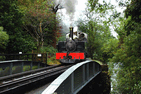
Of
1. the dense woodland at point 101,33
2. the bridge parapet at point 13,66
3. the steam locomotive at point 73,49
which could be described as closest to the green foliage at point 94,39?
the dense woodland at point 101,33

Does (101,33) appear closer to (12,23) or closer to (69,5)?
(69,5)

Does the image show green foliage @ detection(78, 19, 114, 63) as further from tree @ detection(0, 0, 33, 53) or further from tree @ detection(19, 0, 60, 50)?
tree @ detection(0, 0, 33, 53)

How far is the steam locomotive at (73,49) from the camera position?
494 inches

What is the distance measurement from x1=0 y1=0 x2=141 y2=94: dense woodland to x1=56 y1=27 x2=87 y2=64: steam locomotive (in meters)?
2.17

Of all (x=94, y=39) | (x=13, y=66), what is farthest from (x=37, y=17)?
(x=13, y=66)

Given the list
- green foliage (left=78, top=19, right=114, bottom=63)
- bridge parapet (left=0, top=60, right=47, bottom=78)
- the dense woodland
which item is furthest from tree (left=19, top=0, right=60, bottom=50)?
bridge parapet (left=0, top=60, right=47, bottom=78)

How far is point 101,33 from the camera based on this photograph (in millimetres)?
24906

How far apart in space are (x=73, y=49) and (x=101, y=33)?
42.8 ft

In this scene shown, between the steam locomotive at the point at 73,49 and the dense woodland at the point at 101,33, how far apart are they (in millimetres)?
2167

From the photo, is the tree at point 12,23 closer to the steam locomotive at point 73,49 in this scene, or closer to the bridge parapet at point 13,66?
the steam locomotive at point 73,49

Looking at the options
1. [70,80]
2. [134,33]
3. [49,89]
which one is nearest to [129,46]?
[134,33]

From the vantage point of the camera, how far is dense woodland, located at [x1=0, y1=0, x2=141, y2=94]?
6.43 metres

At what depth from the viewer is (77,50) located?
1327cm

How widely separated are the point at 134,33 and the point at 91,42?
55.8 feet
